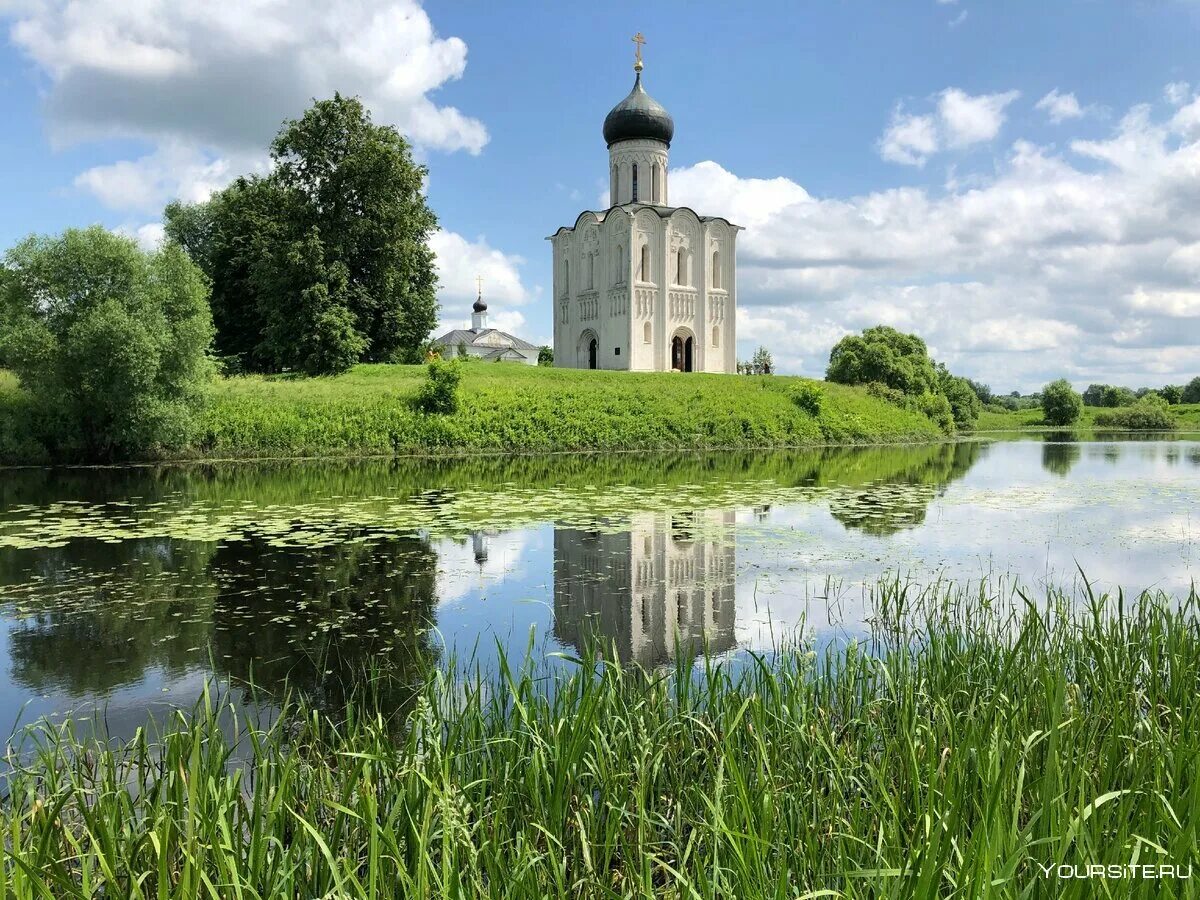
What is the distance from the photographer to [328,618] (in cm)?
728

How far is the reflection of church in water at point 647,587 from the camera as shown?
21.8 feet

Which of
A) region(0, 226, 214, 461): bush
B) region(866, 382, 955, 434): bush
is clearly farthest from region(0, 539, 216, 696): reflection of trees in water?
region(866, 382, 955, 434): bush

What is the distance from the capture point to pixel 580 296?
46.7 metres

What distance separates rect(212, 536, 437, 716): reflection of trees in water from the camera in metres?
5.66

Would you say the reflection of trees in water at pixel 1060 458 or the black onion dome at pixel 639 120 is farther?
the black onion dome at pixel 639 120

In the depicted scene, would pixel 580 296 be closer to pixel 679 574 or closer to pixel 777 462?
pixel 777 462

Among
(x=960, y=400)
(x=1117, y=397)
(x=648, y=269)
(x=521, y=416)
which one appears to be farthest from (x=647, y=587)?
(x=1117, y=397)

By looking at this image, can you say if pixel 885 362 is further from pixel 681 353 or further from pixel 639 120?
pixel 639 120

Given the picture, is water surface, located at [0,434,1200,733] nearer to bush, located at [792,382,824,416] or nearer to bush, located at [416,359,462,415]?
bush, located at [416,359,462,415]

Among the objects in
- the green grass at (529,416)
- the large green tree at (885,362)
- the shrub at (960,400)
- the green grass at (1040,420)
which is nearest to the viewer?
the green grass at (529,416)

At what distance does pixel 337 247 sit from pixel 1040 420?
54.2 meters

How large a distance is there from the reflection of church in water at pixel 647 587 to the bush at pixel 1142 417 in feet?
186

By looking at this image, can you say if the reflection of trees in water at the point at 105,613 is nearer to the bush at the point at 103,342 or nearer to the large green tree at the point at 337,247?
the bush at the point at 103,342

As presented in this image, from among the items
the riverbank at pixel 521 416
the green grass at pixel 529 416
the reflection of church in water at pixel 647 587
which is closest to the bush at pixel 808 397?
the riverbank at pixel 521 416
